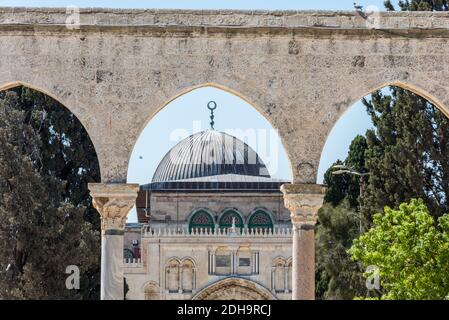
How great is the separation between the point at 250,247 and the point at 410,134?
1547cm

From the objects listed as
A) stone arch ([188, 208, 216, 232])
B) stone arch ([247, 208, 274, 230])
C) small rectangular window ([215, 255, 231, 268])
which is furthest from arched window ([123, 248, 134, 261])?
small rectangular window ([215, 255, 231, 268])

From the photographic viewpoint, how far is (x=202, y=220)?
4984 cm

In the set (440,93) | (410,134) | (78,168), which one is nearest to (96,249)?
(78,168)

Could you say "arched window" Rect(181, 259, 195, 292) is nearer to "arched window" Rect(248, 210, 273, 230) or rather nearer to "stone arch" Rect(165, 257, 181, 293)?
"stone arch" Rect(165, 257, 181, 293)

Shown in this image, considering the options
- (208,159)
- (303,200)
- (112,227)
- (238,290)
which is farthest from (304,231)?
(208,159)

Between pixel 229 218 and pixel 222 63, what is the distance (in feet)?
101

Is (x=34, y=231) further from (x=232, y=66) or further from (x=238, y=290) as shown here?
(x=238, y=290)

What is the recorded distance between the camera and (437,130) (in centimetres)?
3216

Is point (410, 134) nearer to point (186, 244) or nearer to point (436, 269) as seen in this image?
point (436, 269)

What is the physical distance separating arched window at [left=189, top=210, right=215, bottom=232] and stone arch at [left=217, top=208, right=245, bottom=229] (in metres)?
0.32

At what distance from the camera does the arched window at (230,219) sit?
4981 centimetres

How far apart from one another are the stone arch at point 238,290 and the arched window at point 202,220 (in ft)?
12.1

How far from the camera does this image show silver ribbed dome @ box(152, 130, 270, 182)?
4969 cm

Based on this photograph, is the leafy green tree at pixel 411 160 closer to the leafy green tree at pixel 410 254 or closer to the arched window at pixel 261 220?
the leafy green tree at pixel 410 254
